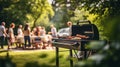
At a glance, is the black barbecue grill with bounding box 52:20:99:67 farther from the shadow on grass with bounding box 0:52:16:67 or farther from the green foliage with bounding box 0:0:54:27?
the green foliage with bounding box 0:0:54:27

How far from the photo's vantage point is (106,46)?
1.43m

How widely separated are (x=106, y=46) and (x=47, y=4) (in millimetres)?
41772

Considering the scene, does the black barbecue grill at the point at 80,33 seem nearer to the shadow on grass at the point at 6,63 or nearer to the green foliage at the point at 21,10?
the shadow on grass at the point at 6,63

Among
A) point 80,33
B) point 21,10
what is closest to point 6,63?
point 80,33

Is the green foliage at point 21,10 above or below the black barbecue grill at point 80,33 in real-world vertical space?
above

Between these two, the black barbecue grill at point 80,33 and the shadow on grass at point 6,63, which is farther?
the black barbecue grill at point 80,33

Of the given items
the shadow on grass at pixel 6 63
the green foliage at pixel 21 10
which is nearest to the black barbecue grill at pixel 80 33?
the shadow on grass at pixel 6 63

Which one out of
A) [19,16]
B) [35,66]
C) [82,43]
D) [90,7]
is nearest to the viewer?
[35,66]

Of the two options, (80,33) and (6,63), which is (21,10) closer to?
(80,33)

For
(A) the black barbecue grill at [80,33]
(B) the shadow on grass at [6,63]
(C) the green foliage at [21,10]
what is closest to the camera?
(B) the shadow on grass at [6,63]

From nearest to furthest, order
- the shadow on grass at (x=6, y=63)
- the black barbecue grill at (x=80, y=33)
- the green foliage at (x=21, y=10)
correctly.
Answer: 1. the shadow on grass at (x=6, y=63)
2. the black barbecue grill at (x=80, y=33)
3. the green foliage at (x=21, y=10)

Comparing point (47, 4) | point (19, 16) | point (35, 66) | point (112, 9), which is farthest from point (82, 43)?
point (47, 4)

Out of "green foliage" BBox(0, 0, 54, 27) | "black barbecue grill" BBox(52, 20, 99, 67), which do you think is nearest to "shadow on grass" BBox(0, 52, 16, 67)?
"black barbecue grill" BBox(52, 20, 99, 67)

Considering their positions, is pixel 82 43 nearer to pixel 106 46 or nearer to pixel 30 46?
pixel 106 46
